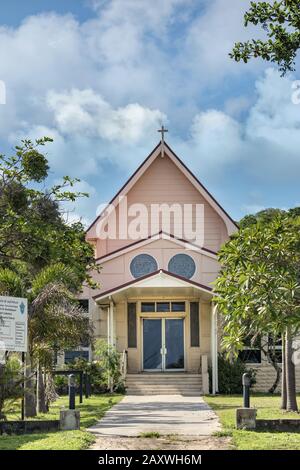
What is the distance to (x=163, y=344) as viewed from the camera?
97.1 ft

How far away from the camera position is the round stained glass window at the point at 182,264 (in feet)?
102

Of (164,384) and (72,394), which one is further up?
(72,394)

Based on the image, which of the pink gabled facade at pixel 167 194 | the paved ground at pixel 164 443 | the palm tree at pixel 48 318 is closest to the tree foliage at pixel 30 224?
the palm tree at pixel 48 318

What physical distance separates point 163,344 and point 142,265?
3.51 meters

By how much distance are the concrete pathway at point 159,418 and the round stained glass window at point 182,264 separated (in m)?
7.29

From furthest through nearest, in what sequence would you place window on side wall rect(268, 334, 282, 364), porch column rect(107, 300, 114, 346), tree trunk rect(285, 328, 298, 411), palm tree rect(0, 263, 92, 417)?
window on side wall rect(268, 334, 282, 364)
porch column rect(107, 300, 114, 346)
tree trunk rect(285, 328, 298, 411)
palm tree rect(0, 263, 92, 417)

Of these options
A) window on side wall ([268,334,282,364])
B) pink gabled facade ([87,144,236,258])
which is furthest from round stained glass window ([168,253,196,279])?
window on side wall ([268,334,282,364])

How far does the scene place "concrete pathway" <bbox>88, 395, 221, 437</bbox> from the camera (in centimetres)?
1456

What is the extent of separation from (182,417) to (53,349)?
369 cm

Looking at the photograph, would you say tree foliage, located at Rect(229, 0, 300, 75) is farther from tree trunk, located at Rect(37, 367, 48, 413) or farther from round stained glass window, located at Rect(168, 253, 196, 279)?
round stained glass window, located at Rect(168, 253, 196, 279)

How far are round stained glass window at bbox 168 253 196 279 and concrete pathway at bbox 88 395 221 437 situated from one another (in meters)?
7.29

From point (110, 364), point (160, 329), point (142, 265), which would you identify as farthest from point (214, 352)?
point (142, 265)

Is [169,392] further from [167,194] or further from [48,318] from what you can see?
[167,194]
